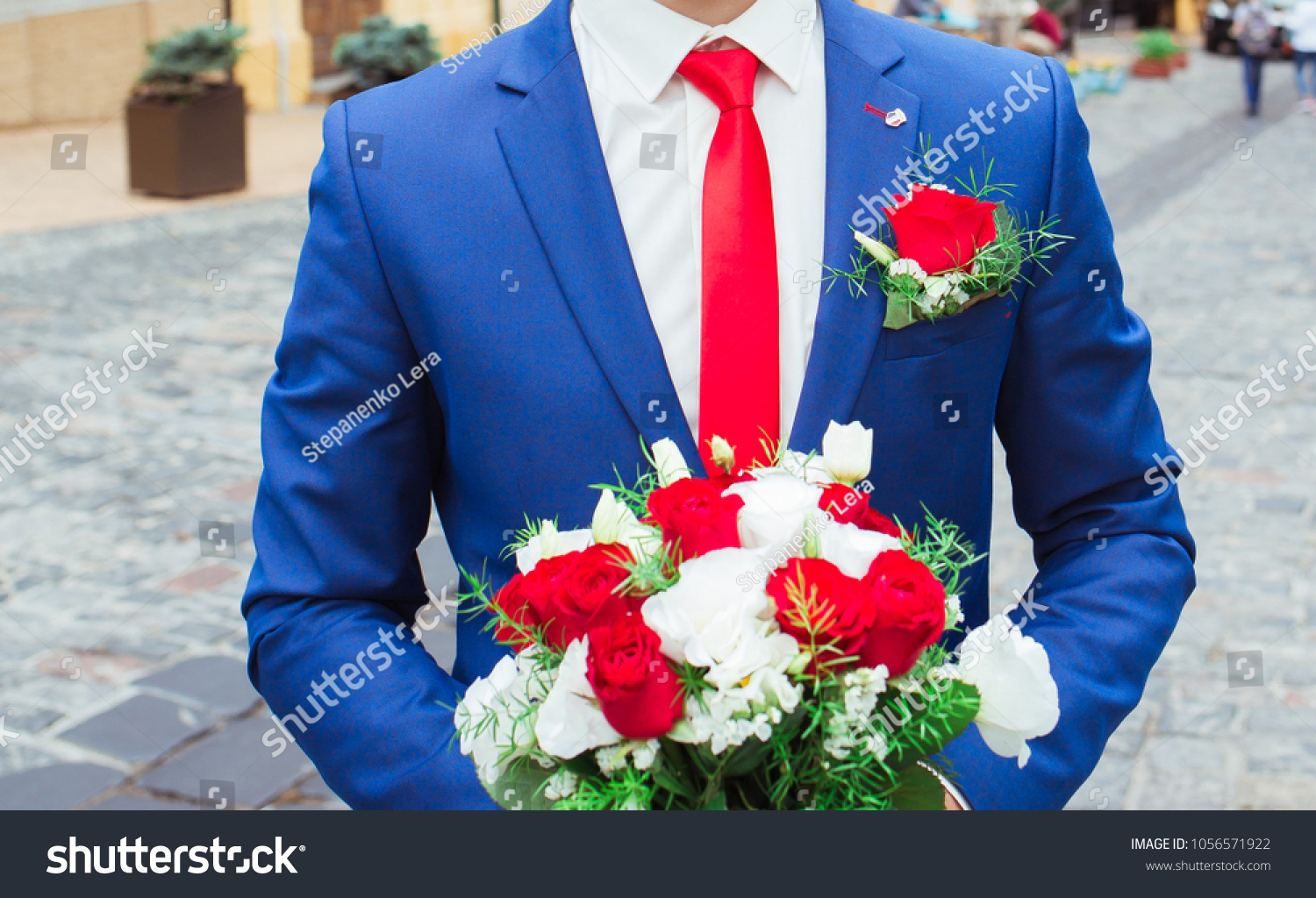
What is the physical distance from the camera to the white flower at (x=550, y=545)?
1.41 metres

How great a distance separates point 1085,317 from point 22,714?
4.05 meters

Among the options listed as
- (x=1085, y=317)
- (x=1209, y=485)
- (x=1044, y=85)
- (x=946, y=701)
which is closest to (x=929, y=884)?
(x=946, y=701)

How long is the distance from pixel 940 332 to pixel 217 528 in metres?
4.89

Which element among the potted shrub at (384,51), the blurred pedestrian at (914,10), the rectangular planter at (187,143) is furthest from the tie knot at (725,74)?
the blurred pedestrian at (914,10)

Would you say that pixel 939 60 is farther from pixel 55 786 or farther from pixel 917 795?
pixel 55 786

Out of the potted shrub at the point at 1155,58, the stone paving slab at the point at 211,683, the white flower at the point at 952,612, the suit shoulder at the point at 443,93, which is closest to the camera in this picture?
the white flower at the point at 952,612

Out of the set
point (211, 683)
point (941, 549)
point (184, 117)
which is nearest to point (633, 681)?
point (941, 549)

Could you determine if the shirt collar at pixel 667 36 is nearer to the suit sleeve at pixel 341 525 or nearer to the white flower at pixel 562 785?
the suit sleeve at pixel 341 525

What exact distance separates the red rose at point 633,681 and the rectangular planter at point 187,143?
12.4 m

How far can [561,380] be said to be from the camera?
5.78 ft

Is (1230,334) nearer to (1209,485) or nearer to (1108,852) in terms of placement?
(1209,485)

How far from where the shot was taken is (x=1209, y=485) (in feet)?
22.4

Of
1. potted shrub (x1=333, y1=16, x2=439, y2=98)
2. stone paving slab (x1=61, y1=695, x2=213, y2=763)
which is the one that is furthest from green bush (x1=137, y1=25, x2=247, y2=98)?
stone paving slab (x1=61, y1=695, x2=213, y2=763)

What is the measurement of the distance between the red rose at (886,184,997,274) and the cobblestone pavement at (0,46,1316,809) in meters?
2.58
